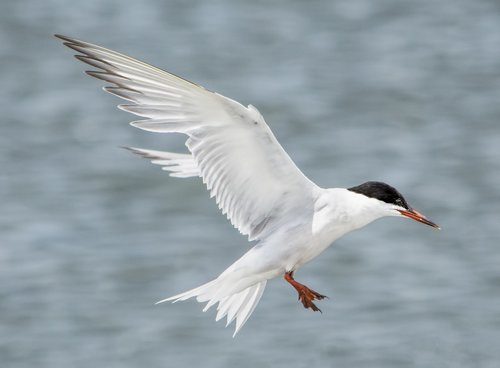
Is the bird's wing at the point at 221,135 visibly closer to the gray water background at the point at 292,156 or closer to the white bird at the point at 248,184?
the white bird at the point at 248,184

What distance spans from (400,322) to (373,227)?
1.68 meters

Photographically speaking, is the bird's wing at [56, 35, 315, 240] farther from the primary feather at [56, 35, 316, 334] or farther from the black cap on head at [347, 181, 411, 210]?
the black cap on head at [347, 181, 411, 210]

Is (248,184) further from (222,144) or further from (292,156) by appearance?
(292,156)

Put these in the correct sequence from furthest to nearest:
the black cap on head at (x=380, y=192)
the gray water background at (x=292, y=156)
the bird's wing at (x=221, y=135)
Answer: the gray water background at (x=292, y=156), the black cap on head at (x=380, y=192), the bird's wing at (x=221, y=135)

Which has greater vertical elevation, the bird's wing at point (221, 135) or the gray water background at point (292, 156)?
the bird's wing at point (221, 135)

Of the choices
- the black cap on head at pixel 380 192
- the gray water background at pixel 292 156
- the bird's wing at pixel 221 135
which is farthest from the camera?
the gray water background at pixel 292 156

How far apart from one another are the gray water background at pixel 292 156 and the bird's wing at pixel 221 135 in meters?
4.59

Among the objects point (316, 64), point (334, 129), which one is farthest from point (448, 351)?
point (316, 64)

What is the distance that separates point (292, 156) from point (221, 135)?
734 cm

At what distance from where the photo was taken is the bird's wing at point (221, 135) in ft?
17.4

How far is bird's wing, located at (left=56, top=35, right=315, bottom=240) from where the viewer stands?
5.30m

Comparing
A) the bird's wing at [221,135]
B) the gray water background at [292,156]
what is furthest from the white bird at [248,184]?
the gray water background at [292,156]

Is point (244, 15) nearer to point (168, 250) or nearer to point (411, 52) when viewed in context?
point (411, 52)

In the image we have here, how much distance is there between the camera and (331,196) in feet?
18.1
